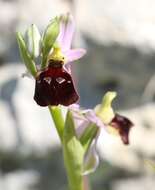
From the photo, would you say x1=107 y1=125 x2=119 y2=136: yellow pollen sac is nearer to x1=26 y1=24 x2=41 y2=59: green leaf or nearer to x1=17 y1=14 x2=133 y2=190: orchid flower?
Answer: x1=17 y1=14 x2=133 y2=190: orchid flower

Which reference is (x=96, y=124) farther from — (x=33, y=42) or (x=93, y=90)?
(x=93, y=90)

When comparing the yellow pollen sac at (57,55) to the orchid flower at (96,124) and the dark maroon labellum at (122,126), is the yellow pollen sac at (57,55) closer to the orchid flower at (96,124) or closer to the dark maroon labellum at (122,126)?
the orchid flower at (96,124)

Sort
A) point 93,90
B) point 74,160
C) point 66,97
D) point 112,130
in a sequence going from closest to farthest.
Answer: point 66,97
point 74,160
point 112,130
point 93,90

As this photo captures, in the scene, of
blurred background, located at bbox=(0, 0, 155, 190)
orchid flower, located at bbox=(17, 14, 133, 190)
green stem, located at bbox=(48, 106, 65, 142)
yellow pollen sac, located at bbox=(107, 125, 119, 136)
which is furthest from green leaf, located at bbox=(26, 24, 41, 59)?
blurred background, located at bbox=(0, 0, 155, 190)

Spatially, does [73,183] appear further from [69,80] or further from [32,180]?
[32,180]

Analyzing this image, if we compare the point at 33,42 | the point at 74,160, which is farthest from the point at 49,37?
the point at 74,160

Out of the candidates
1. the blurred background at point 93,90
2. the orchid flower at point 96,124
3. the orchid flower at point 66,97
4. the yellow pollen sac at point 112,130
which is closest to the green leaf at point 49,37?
the orchid flower at point 66,97

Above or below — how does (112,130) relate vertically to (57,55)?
below
